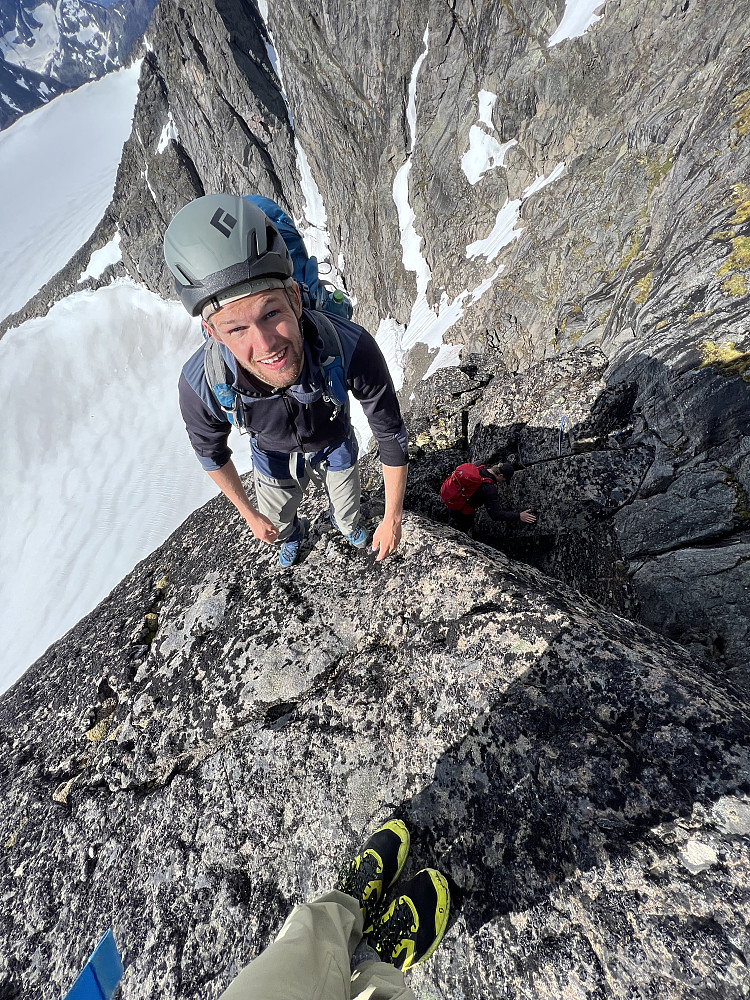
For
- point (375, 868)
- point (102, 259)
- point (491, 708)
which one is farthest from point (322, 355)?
point (102, 259)

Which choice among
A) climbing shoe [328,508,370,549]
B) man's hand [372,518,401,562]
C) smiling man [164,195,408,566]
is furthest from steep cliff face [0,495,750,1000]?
smiling man [164,195,408,566]

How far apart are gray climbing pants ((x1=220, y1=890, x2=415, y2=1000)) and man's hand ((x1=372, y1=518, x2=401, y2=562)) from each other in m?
2.87

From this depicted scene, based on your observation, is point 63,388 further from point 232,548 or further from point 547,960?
point 547,960

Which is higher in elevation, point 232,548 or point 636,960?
point 232,548

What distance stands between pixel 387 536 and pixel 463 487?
2907mm

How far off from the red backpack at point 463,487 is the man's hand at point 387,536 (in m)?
2.70

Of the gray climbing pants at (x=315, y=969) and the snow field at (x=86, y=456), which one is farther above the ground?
the snow field at (x=86, y=456)

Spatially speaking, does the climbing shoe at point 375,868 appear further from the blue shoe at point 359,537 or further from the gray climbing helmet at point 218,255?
the gray climbing helmet at point 218,255

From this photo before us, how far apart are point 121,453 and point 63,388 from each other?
2286 cm

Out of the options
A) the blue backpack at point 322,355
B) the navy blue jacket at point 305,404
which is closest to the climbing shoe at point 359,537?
the navy blue jacket at point 305,404

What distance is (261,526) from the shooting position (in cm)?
487

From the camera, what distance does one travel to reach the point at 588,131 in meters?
23.9

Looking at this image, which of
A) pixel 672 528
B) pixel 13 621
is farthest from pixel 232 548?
pixel 13 621

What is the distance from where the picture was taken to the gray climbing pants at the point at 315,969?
→ 250 centimetres
